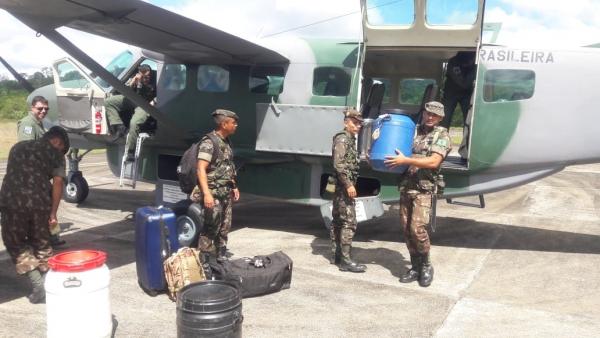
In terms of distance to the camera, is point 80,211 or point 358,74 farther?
point 80,211

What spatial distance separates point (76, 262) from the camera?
4.05 metres

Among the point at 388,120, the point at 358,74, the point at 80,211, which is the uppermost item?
the point at 358,74

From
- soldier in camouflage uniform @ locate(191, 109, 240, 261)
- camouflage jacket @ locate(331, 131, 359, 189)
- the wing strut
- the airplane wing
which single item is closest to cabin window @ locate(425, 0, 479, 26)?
camouflage jacket @ locate(331, 131, 359, 189)

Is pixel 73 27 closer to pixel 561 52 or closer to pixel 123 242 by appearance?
pixel 123 242

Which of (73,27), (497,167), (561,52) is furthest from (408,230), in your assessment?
(73,27)

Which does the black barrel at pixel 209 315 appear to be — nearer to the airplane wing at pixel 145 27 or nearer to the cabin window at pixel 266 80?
the airplane wing at pixel 145 27

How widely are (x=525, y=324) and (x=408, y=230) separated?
160 cm

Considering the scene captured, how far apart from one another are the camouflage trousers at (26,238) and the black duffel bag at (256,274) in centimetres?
172

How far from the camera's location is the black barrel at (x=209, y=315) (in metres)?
3.84

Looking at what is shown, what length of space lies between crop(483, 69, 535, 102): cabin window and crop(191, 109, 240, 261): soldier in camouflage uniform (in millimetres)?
3842

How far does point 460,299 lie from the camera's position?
223 inches

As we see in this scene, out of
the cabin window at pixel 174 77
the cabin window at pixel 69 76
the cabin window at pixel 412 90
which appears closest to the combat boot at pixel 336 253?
the cabin window at pixel 412 90

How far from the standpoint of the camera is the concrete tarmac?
16.1 feet

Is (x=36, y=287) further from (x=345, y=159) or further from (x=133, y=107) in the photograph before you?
(x=133, y=107)
